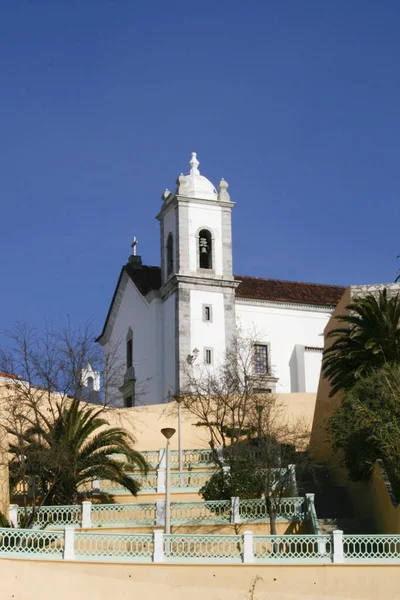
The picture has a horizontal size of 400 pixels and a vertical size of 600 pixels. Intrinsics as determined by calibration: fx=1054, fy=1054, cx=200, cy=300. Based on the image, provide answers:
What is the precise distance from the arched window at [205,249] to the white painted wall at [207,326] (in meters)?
2.01

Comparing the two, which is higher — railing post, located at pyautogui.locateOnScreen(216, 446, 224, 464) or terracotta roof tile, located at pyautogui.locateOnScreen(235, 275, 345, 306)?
terracotta roof tile, located at pyautogui.locateOnScreen(235, 275, 345, 306)

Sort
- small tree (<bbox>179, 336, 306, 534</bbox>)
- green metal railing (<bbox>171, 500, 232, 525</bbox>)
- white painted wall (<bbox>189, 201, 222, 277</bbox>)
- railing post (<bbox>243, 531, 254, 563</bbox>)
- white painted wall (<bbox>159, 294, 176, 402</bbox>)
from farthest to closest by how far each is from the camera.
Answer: white painted wall (<bbox>189, 201, 222, 277</bbox>) → white painted wall (<bbox>159, 294, 176, 402</bbox>) → small tree (<bbox>179, 336, 306, 534</bbox>) → green metal railing (<bbox>171, 500, 232, 525</bbox>) → railing post (<bbox>243, 531, 254, 563</bbox>)

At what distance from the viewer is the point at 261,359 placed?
51906 millimetres

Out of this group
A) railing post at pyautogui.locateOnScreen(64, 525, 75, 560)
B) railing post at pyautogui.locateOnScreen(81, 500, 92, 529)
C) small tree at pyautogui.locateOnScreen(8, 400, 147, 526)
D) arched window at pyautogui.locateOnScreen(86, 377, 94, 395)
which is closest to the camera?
railing post at pyautogui.locateOnScreen(64, 525, 75, 560)

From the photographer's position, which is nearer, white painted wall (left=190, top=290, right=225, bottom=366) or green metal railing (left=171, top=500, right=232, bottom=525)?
green metal railing (left=171, top=500, right=232, bottom=525)

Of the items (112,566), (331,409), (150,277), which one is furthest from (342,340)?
(150,277)

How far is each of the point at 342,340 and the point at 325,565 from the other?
1104 centimetres

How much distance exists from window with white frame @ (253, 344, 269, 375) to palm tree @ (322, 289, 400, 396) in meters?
19.4

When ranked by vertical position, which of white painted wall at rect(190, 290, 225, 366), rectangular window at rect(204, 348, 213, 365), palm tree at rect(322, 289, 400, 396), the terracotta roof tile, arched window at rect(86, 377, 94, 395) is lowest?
palm tree at rect(322, 289, 400, 396)

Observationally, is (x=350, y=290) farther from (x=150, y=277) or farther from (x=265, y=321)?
(x=150, y=277)

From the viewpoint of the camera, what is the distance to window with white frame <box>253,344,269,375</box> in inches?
2019

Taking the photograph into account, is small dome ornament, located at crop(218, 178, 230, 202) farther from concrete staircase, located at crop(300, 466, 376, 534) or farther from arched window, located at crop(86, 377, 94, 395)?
concrete staircase, located at crop(300, 466, 376, 534)

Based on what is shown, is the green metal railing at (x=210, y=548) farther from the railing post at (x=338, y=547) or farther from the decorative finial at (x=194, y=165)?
the decorative finial at (x=194, y=165)

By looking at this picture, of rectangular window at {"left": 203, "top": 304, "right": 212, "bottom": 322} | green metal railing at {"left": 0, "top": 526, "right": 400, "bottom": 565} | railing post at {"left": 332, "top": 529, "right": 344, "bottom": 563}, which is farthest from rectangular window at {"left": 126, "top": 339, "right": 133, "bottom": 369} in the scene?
railing post at {"left": 332, "top": 529, "right": 344, "bottom": 563}
